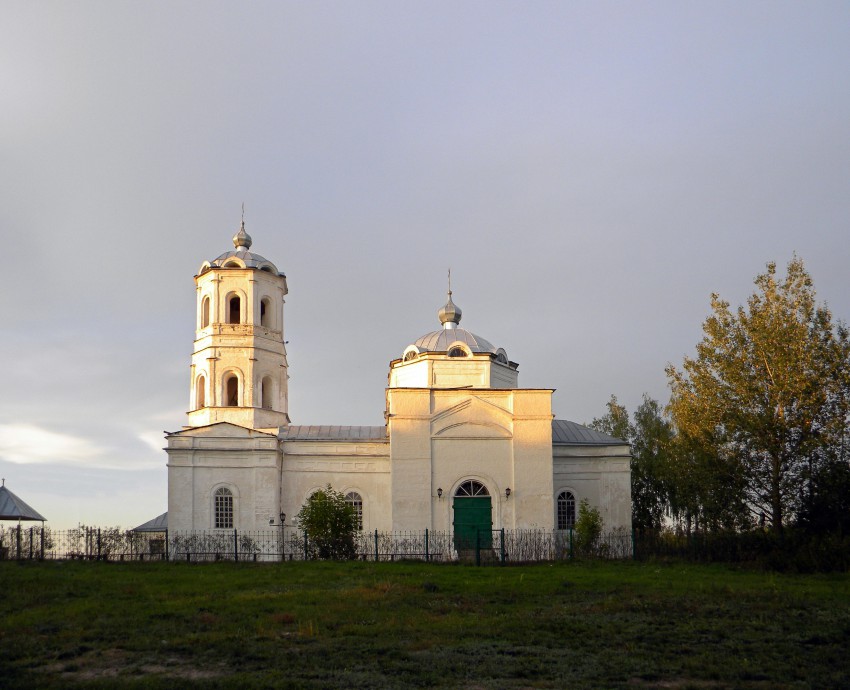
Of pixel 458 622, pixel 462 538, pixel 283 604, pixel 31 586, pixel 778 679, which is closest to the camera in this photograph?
pixel 778 679

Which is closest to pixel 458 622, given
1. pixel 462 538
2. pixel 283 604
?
pixel 283 604

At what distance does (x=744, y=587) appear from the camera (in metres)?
19.6

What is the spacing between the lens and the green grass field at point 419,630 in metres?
12.0

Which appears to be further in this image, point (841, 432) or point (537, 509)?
point (537, 509)

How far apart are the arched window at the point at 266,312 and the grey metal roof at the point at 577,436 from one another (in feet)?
37.5

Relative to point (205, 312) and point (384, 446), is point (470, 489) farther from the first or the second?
point (205, 312)

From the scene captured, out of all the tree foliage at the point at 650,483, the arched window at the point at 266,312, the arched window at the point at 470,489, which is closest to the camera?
the arched window at the point at 470,489

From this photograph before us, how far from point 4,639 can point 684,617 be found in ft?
34.3

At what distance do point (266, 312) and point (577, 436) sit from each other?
12.5m

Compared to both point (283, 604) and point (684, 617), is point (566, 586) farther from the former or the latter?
point (283, 604)

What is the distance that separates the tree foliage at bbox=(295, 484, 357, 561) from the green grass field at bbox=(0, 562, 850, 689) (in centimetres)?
566

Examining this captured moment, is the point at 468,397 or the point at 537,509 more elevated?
the point at 468,397

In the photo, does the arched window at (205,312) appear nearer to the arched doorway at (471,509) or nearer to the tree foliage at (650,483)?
the arched doorway at (471,509)

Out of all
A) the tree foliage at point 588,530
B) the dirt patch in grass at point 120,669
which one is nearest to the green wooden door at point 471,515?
the tree foliage at point 588,530
